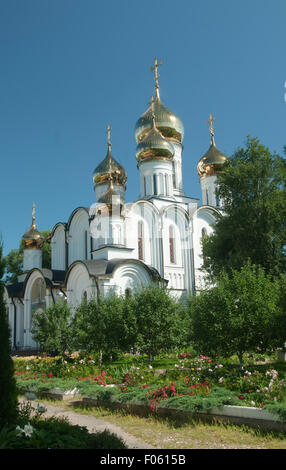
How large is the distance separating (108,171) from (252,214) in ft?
36.7

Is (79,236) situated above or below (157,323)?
above

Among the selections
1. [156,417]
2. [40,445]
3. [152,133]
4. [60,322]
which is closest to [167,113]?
[152,133]

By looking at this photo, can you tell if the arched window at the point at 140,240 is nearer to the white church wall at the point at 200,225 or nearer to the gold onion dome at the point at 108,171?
the white church wall at the point at 200,225

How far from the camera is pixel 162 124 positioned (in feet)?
85.9

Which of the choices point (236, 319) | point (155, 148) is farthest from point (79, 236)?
point (236, 319)

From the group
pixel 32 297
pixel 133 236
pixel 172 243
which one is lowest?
pixel 32 297

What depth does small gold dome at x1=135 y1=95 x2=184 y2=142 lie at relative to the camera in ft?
85.9

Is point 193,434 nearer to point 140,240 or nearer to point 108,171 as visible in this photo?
point 140,240

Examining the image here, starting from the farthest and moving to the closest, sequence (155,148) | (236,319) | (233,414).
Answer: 1. (155,148)
2. (236,319)
3. (233,414)

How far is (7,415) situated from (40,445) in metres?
0.82

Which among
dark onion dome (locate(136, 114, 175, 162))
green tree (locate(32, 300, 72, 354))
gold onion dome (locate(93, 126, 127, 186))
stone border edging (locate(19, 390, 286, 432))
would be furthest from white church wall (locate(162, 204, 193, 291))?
stone border edging (locate(19, 390, 286, 432))

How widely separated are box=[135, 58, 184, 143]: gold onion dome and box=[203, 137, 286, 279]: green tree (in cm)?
962

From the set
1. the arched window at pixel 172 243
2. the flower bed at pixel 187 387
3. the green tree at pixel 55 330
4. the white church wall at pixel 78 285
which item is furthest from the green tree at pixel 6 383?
the arched window at pixel 172 243

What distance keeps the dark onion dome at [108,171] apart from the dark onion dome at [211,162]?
524cm
